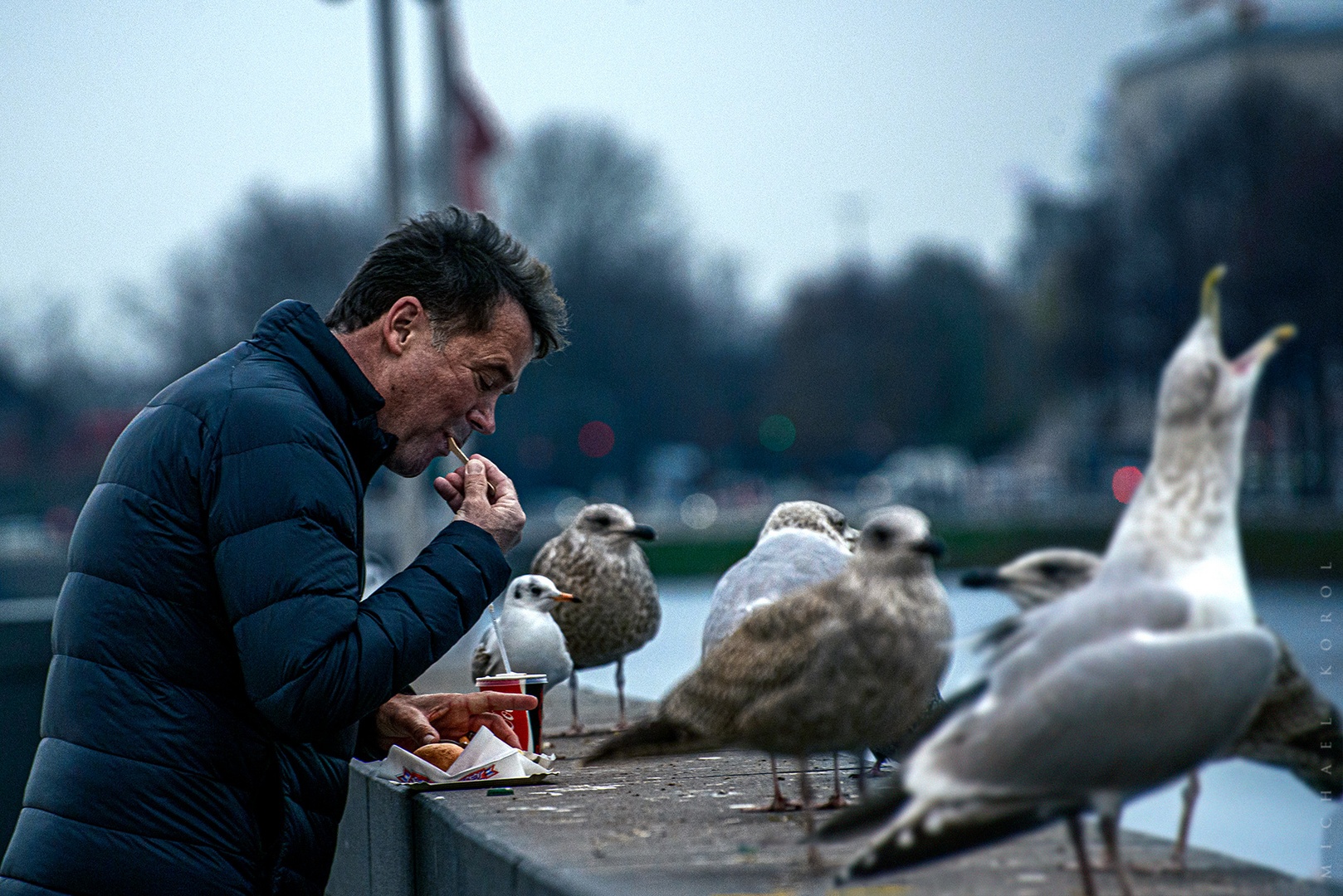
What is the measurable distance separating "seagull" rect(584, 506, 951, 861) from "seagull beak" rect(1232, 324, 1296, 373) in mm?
563

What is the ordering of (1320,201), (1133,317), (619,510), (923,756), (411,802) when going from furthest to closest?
(1133,317), (1320,201), (619,510), (411,802), (923,756)

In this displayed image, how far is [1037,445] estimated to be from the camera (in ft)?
216

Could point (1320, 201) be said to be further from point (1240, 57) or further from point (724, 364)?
A: point (724, 364)

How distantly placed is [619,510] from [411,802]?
55.7 inches

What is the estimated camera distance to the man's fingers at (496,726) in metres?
3.74

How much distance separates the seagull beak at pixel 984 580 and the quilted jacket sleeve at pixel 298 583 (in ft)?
3.50

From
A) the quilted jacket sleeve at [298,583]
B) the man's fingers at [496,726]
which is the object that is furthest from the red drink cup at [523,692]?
the quilted jacket sleeve at [298,583]

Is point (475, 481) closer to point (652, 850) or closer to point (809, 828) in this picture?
point (652, 850)

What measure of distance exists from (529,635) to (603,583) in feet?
1.48

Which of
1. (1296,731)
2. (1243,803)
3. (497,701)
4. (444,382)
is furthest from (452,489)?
(1243,803)

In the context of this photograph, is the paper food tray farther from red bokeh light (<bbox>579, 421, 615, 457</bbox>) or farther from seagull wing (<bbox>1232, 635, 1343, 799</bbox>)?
red bokeh light (<bbox>579, 421, 615, 457</bbox>)

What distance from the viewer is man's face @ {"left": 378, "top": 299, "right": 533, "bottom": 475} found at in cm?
330

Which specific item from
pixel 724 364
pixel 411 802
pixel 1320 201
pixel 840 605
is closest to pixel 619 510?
pixel 411 802

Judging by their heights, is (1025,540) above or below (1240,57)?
below
